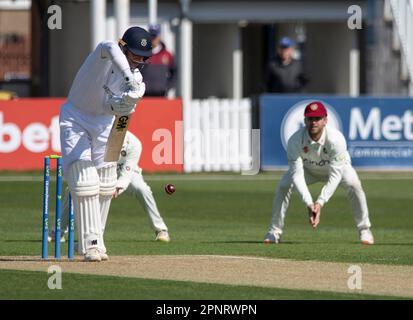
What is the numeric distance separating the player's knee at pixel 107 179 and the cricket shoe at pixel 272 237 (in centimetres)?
333

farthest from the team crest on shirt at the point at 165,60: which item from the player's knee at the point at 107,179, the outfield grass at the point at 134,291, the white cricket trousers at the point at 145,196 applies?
the outfield grass at the point at 134,291

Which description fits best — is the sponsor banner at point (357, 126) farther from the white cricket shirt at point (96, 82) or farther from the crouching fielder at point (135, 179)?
the white cricket shirt at point (96, 82)

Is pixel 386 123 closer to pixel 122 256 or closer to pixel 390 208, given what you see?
pixel 390 208

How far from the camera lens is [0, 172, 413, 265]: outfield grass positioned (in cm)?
1524

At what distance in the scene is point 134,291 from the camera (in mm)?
11344

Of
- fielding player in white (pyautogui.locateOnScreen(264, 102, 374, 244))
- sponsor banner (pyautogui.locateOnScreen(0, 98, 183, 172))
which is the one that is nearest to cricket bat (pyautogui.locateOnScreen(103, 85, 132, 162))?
fielding player in white (pyautogui.locateOnScreen(264, 102, 374, 244))

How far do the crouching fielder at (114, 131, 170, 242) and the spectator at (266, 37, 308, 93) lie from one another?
12663 mm

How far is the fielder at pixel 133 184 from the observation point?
16.1 meters

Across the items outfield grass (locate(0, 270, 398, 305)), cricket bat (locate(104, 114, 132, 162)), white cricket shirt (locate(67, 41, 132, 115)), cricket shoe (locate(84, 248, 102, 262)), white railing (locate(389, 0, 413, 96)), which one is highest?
white railing (locate(389, 0, 413, 96))

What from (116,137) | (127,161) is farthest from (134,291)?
(127,161)

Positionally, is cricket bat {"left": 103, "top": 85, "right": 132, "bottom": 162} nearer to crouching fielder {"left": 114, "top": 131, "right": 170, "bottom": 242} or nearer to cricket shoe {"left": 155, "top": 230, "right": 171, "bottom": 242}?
crouching fielder {"left": 114, "top": 131, "right": 170, "bottom": 242}

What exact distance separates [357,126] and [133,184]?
40.8 feet

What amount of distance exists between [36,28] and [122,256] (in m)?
27.5
